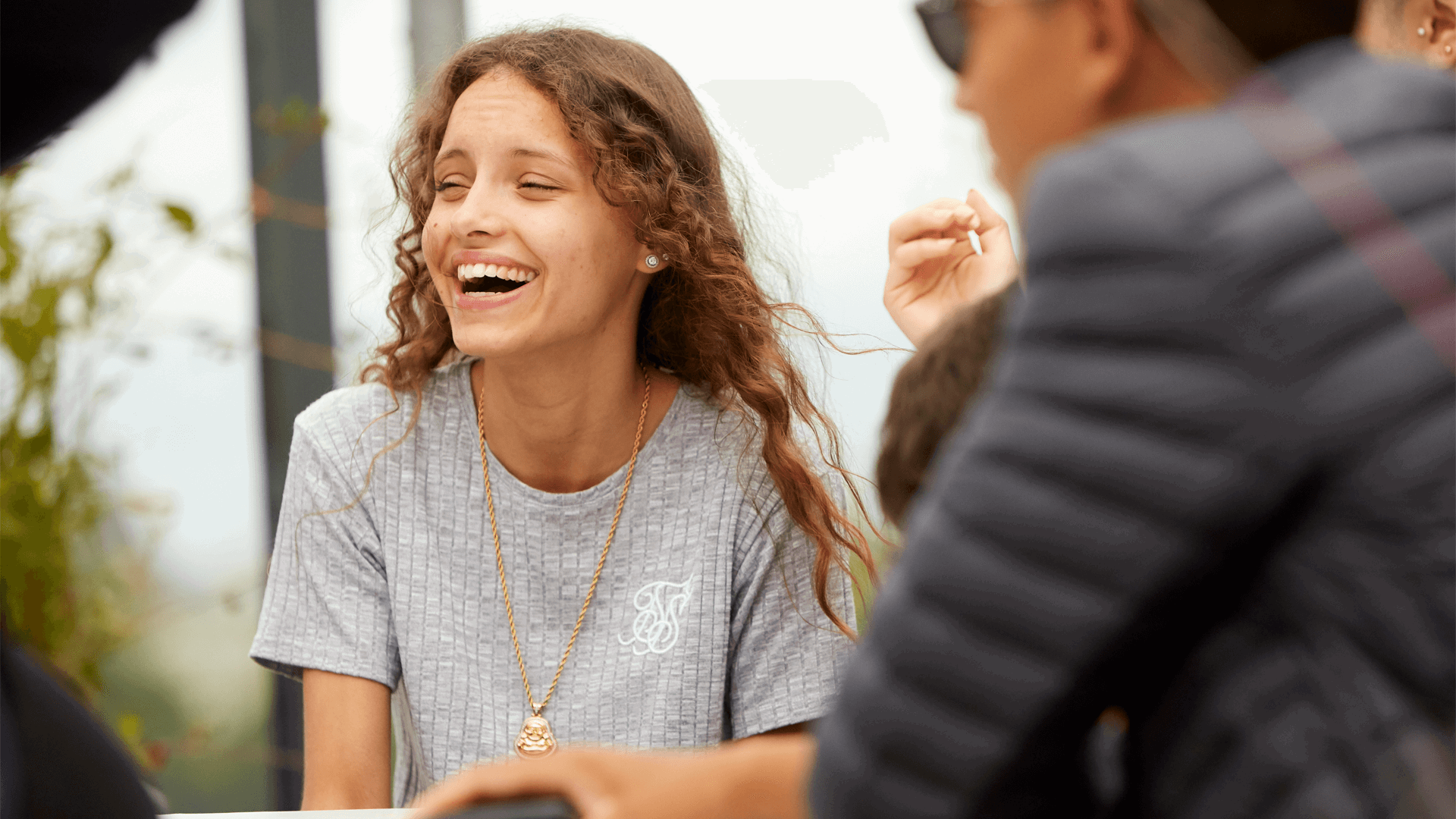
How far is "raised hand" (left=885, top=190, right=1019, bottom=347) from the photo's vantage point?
47.0 inches

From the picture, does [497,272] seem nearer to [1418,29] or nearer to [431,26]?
[1418,29]

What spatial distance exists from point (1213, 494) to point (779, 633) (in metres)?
1.07

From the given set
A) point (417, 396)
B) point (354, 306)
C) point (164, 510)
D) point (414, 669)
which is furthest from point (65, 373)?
point (414, 669)

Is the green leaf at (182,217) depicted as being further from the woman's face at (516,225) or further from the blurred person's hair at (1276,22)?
the blurred person's hair at (1276,22)

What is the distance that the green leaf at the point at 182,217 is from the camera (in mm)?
2201

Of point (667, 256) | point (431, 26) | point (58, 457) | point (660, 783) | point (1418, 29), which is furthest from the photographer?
point (431, 26)

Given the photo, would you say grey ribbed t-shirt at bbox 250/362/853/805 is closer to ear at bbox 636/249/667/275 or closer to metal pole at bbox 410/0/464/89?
ear at bbox 636/249/667/275

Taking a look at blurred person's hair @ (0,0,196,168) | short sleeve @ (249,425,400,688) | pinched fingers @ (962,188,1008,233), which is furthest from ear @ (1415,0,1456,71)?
short sleeve @ (249,425,400,688)

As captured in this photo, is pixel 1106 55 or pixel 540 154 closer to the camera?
pixel 1106 55

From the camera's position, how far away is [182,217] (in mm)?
2203

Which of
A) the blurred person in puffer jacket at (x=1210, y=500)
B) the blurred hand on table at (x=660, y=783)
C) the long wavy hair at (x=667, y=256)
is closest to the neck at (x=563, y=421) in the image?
the long wavy hair at (x=667, y=256)

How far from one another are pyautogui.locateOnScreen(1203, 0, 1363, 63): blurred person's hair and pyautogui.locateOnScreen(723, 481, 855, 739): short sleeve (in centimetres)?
101

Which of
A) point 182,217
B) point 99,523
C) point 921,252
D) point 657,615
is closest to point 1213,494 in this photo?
point 921,252

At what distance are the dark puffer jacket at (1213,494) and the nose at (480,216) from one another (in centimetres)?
103
